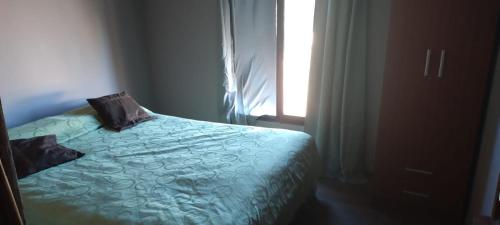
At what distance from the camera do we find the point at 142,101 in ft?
11.9

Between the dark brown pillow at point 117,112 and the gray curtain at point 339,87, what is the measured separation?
5.13 ft

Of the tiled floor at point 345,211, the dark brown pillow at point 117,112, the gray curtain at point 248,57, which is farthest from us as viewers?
the gray curtain at point 248,57

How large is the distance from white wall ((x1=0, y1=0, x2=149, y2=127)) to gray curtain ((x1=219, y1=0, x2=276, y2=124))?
1.14 metres

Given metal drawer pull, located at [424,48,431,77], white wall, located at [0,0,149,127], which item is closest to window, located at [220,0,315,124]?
metal drawer pull, located at [424,48,431,77]

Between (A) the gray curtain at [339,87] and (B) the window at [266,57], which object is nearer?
(A) the gray curtain at [339,87]

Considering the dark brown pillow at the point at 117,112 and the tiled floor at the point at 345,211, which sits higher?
the dark brown pillow at the point at 117,112

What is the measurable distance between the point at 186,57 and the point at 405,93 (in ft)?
7.30

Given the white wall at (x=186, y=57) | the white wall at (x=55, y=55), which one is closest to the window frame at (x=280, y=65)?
the white wall at (x=186, y=57)

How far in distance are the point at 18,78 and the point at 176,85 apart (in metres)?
1.53

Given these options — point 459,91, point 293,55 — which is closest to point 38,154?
point 293,55

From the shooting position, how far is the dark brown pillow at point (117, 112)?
2.59 m

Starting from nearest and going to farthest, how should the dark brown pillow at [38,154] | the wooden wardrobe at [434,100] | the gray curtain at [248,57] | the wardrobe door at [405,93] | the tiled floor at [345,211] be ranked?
the dark brown pillow at [38,154], the wooden wardrobe at [434,100], the wardrobe door at [405,93], the tiled floor at [345,211], the gray curtain at [248,57]

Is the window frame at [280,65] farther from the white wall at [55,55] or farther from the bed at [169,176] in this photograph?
the white wall at [55,55]

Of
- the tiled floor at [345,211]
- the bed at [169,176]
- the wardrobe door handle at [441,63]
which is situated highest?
the wardrobe door handle at [441,63]
